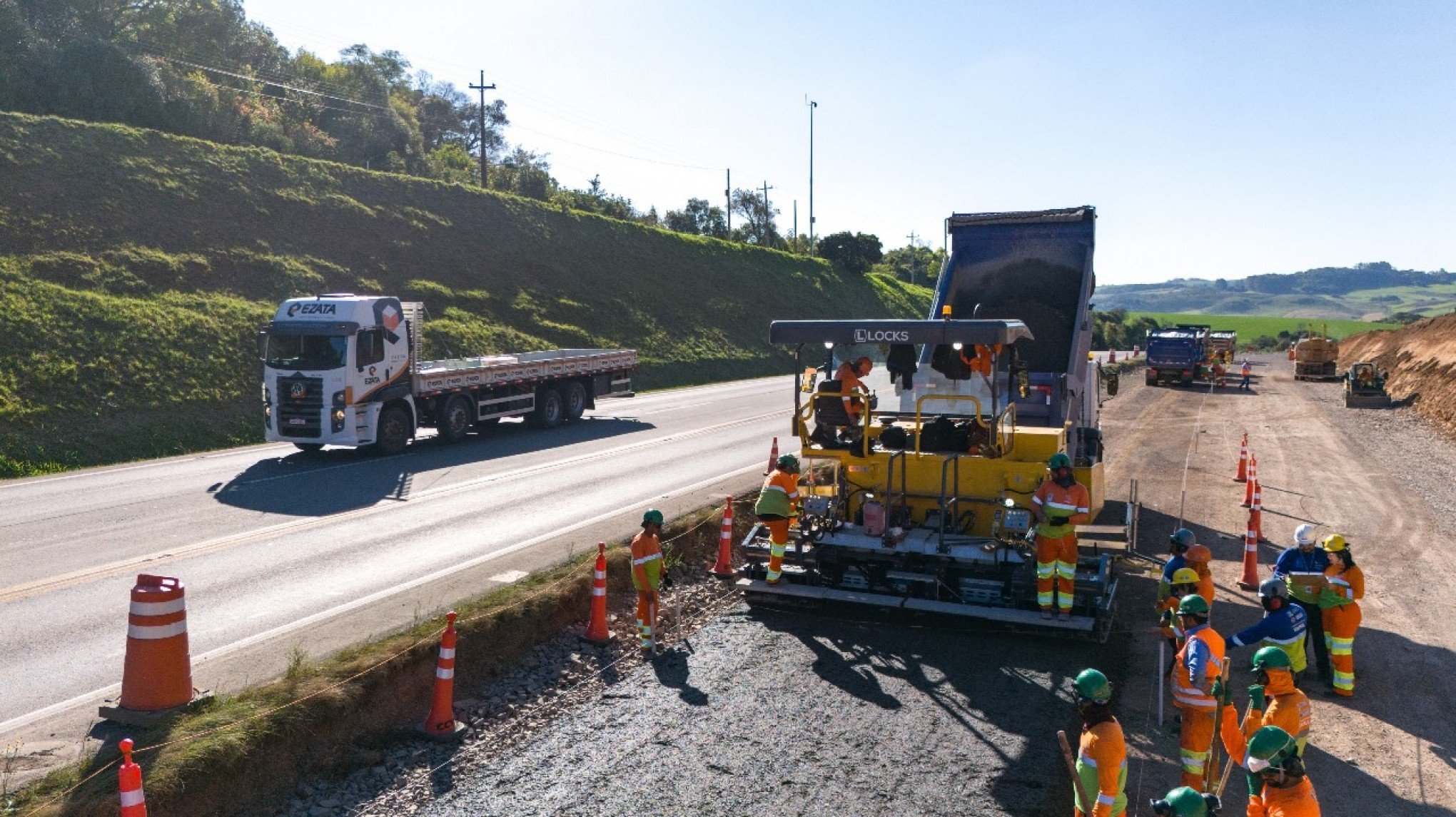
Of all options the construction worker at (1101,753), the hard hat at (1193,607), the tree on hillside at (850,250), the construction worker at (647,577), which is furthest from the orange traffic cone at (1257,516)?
the tree on hillside at (850,250)

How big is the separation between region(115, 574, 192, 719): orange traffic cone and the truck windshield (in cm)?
1304

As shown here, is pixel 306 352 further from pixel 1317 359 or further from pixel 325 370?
pixel 1317 359

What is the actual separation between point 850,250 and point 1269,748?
260 ft

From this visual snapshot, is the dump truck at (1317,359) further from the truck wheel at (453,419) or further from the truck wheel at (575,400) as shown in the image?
the truck wheel at (453,419)

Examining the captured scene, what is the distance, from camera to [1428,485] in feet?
59.4

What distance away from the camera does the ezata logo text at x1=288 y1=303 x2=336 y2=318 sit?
19797 millimetres

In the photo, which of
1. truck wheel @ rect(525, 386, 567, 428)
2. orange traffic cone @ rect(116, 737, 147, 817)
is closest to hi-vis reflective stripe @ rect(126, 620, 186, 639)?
orange traffic cone @ rect(116, 737, 147, 817)

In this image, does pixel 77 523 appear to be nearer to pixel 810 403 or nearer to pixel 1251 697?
pixel 810 403

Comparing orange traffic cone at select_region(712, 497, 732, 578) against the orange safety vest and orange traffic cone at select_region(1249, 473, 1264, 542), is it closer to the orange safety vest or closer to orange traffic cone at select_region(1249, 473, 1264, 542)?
the orange safety vest

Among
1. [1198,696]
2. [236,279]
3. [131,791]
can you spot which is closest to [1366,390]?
[1198,696]

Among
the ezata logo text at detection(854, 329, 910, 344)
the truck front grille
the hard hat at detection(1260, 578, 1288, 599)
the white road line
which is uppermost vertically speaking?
the ezata logo text at detection(854, 329, 910, 344)

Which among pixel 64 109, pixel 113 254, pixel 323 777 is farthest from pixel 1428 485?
pixel 64 109

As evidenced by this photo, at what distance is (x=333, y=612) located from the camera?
1015 cm

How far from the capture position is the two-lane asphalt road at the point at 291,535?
29.7ft
